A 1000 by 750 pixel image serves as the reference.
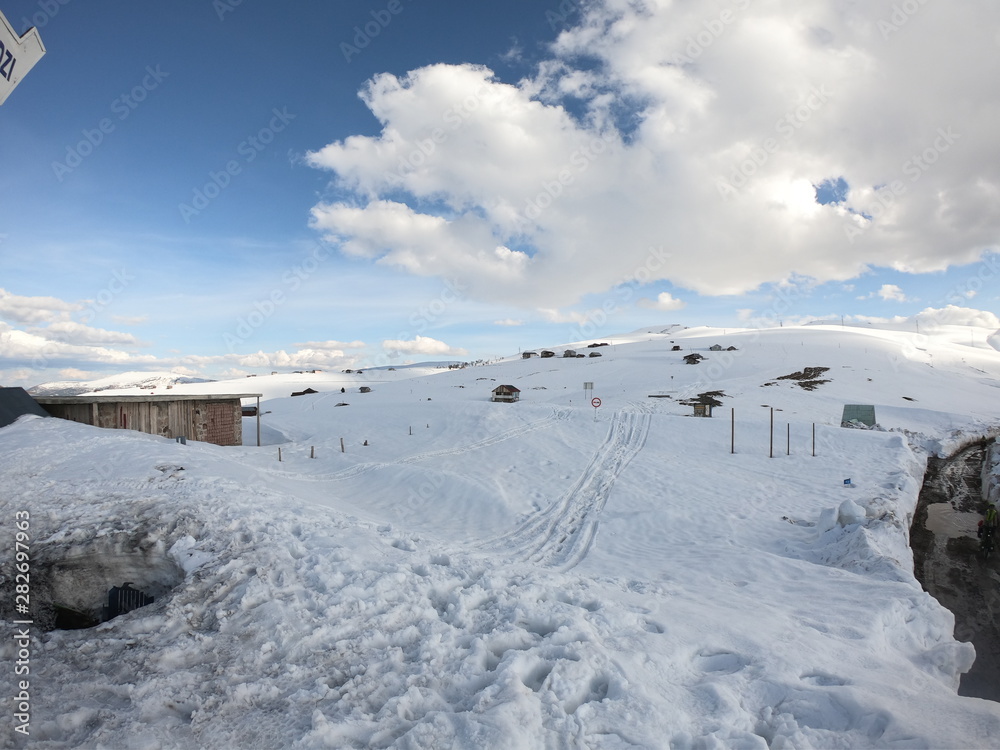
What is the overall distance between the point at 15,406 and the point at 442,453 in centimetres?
1807

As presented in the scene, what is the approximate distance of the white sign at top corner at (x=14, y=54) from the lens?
259 inches

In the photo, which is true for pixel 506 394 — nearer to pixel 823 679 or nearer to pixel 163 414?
pixel 163 414

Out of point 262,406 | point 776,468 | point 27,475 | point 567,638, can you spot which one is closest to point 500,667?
point 567,638

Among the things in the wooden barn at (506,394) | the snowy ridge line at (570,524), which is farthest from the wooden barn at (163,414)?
the wooden barn at (506,394)

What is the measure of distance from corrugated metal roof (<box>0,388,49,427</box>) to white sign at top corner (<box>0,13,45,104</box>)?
15757 mm

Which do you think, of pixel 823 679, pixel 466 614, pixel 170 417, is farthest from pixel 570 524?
pixel 170 417

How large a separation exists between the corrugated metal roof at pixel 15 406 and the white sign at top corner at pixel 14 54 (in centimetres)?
1576

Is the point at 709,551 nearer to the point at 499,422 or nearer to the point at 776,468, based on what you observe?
the point at 776,468

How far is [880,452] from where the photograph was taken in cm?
2491

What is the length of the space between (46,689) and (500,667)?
16.3ft

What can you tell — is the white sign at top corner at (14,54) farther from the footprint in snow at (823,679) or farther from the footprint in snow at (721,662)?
the footprint in snow at (823,679)

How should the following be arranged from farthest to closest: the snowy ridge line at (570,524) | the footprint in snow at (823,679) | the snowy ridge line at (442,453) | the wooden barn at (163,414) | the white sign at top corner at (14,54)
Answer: the wooden barn at (163,414) → the snowy ridge line at (442,453) → the snowy ridge line at (570,524) → the white sign at top corner at (14,54) → the footprint in snow at (823,679)

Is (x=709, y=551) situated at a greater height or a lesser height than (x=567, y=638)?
lesser

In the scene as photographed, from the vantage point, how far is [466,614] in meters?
6.96
